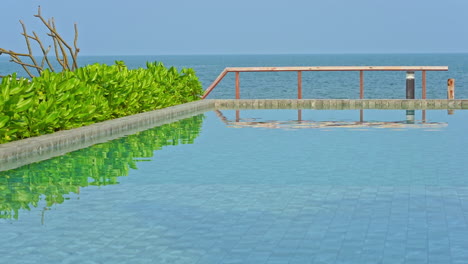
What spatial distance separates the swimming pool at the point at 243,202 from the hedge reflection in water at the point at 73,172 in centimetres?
2

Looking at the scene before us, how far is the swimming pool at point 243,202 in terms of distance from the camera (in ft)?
20.2

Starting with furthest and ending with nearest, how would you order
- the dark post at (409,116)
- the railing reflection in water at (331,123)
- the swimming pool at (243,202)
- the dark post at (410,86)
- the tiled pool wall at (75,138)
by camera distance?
the dark post at (410,86) < the dark post at (409,116) < the railing reflection in water at (331,123) < the tiled pool wall at (75,138) < the swimming pool at (243,202)

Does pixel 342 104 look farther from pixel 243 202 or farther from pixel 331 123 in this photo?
pixel 243 202

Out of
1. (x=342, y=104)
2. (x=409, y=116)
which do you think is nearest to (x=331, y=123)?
(x=409, y=116)

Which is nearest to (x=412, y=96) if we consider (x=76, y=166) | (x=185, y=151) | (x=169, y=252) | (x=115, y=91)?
(x=115, y=91)

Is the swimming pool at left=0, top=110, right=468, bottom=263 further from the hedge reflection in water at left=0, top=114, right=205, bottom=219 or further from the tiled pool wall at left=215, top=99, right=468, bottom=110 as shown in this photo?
the tiled pool wall at left=215, top=99, right=468, bottom=110

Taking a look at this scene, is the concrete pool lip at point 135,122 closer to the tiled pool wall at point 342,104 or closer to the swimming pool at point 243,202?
the tiled pool wall at point 342,104

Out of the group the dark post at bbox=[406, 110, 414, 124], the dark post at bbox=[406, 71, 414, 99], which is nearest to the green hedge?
the dark post at bbox=[406, 110, 414, 124]

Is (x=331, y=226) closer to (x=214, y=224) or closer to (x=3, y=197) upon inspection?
(x=214, y=224)

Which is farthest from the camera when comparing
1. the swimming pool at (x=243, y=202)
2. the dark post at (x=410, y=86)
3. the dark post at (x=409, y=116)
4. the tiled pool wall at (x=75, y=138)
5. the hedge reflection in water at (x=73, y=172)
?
the dark post at (x=410, y=86)

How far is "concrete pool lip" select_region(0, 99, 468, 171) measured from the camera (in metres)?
11.2

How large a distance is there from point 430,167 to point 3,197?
520 cm

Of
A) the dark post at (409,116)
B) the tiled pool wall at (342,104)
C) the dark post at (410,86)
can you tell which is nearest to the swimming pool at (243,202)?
the dark post at (409,116)

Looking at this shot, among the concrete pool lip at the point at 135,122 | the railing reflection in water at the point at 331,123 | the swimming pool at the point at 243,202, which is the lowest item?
the swimming pool at the point at 243,202
